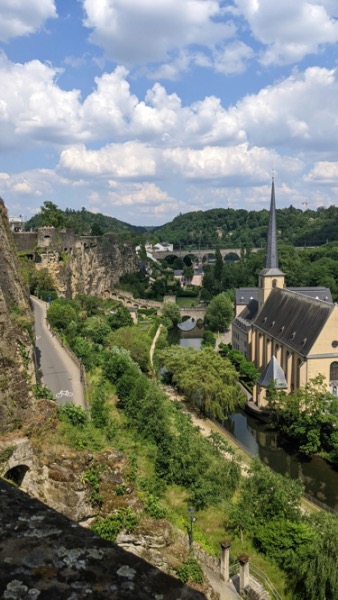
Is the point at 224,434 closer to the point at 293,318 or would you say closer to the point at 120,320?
the point at 293,318

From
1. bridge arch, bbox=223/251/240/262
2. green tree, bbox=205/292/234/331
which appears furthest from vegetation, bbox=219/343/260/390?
bridge arch, bbox=223/251/240/262

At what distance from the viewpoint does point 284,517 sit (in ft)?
65.9

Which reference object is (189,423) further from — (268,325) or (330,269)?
(330,269)

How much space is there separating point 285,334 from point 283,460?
13406 millimetres

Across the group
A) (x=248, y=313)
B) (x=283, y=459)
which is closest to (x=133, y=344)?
(x=283, y=459)

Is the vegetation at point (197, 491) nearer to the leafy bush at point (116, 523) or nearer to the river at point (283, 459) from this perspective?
the leafy bush at point (116, 523)

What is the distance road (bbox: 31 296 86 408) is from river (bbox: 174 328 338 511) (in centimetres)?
1196

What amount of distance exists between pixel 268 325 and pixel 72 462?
116 feet

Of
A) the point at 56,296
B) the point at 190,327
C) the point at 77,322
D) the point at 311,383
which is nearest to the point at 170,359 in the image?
the point at 77,322

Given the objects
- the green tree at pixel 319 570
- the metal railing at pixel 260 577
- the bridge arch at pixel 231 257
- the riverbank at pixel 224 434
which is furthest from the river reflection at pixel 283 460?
the bridge arch at pixel 231 257

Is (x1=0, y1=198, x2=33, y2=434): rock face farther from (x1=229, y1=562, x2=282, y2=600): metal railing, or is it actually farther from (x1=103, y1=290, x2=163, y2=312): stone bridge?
(x1=103, y1=290, x2=163, y2=312): stone bridge

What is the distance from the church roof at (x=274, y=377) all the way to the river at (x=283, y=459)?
3.19 m

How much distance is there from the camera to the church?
37094 mm

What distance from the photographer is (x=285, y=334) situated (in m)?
43.1
